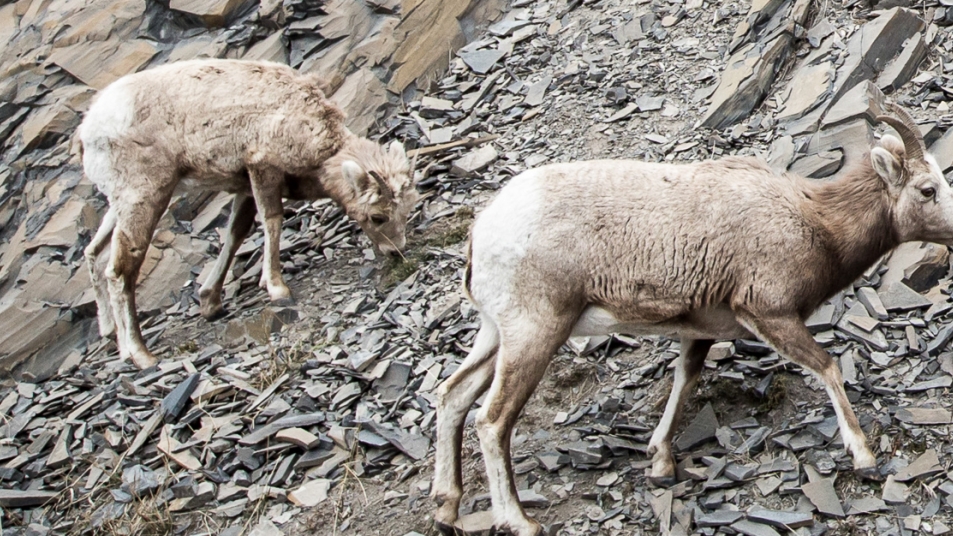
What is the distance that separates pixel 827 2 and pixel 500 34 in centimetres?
393

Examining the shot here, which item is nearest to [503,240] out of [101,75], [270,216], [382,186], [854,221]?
[854,221]

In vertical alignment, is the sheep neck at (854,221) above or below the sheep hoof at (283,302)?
above

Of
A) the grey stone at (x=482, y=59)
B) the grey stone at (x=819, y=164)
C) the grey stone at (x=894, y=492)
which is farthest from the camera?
the grey stone at (x=482, y=59)

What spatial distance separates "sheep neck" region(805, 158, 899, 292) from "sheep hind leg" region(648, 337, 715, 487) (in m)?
0.95

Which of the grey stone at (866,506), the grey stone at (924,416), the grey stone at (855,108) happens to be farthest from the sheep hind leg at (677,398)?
the grey stone at (855,108)

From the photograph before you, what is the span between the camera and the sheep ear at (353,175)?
965 centimetres

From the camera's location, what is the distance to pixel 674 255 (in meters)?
6.06

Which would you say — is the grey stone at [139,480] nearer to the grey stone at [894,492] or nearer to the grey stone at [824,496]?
the grey stone at [824,496]

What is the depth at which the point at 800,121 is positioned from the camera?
9.23m

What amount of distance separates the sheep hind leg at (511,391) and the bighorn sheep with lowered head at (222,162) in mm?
3852

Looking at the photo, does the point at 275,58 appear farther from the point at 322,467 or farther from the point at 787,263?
the point at 787,263

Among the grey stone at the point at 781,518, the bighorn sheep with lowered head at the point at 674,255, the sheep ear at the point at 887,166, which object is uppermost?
the sheep ear at the point at 887,166

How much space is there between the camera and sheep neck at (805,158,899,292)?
244 inches

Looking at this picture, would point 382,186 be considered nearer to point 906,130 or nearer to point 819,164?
point 819,164
